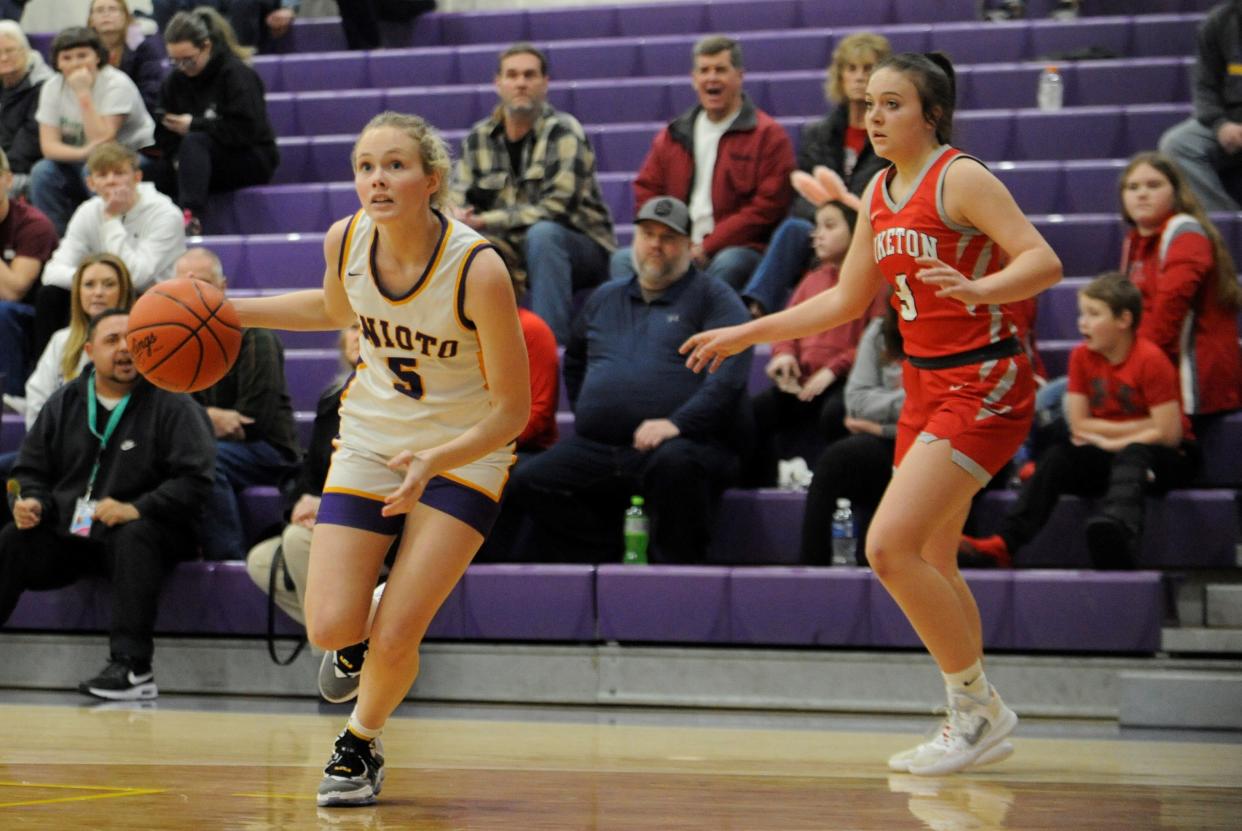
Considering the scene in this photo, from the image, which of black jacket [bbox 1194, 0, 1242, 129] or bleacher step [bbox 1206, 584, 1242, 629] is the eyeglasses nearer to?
black jacket [bbox 1194, 0, 1242, 129]

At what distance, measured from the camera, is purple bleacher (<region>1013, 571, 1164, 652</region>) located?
5031 millimetres

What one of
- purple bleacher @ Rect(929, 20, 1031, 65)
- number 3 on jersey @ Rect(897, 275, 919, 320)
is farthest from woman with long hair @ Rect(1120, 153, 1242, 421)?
purple bleacher @ Rect(929, 20, 1031, 65)

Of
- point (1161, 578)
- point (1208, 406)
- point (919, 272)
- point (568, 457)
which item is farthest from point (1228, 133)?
point (919, 272)

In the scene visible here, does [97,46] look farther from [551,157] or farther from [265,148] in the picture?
[551,157]

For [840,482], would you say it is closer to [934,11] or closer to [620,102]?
[620,102]

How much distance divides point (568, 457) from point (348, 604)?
2.32 meters

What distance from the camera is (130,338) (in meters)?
3.52

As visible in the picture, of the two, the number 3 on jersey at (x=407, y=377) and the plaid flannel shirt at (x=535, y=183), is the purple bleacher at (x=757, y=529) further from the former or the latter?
the number 3 on jersey at (x=407, y=377)

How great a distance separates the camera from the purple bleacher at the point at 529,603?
536 centimetres

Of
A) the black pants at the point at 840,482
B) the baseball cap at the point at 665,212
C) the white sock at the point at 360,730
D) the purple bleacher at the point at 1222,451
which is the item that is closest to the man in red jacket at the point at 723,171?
the baseball cap at the point at 665,212

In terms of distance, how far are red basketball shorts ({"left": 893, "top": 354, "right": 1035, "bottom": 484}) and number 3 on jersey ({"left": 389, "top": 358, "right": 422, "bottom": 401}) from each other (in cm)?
116

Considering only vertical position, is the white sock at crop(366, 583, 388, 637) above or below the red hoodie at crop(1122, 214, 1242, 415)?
below

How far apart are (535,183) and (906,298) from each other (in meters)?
3.07

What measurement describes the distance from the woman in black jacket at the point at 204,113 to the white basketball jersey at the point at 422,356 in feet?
15.0
